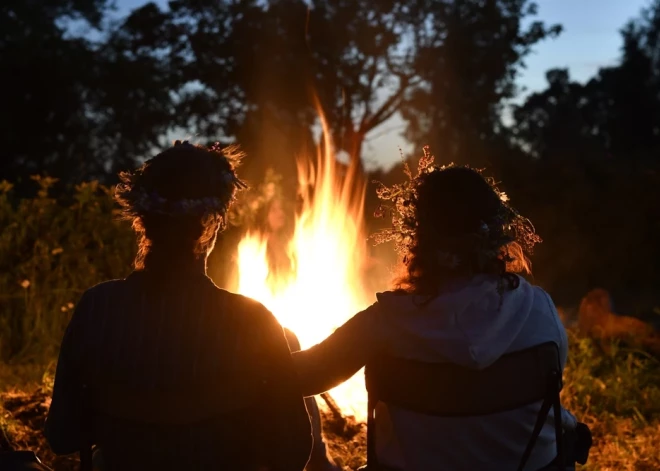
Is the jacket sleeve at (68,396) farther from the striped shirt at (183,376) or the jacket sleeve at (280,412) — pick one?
the jacket sleeve at (280,412)

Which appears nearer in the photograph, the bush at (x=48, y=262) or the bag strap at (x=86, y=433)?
the bag strap at (x=86, y=433)

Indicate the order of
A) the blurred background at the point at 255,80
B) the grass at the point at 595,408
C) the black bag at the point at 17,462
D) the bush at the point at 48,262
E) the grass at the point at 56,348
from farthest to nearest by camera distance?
the blurred background at the point at 255,80, the bush at the point at 48,262, the grass at the point at 56,348, the grass at the point at 595,408, the black bag at the point at 17,462

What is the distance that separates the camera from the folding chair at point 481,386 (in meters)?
2.17

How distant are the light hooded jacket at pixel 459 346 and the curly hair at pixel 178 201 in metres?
0.54

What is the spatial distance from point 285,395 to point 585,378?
383 cm

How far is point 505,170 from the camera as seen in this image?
1341 centimetres

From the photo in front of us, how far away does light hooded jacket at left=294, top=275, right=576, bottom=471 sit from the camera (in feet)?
7.10

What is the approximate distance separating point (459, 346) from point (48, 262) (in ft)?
16.5

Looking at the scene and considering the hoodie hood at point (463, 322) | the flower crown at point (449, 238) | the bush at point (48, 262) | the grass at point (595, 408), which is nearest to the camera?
the hoodie hood at point (463, 322)

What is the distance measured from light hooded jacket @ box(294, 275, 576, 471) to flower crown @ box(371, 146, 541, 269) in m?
0.09

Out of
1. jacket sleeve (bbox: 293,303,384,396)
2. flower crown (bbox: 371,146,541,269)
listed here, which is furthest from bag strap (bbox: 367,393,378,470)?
flower crown (bbox: 371,146,541,269)

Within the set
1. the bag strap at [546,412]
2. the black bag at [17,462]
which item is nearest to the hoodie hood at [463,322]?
the bag strap at [546,412]

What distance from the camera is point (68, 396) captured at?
2232 millimetres

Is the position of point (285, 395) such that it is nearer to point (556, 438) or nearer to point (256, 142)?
point (556, 438)
